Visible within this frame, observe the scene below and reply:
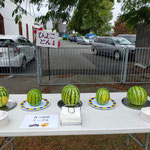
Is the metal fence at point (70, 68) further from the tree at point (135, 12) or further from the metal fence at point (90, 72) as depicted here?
the tree at point (135, 12)

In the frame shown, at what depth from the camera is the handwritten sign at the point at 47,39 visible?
4.97m

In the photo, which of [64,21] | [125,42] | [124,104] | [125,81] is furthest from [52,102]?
[125,42]

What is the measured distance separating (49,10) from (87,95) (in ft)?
13.4

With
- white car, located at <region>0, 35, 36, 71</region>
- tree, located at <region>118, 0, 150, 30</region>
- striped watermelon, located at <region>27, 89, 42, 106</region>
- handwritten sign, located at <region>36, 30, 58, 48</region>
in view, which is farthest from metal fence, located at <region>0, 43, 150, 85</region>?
striped watermelon, located at <region>27, 89, 42, 106</region>

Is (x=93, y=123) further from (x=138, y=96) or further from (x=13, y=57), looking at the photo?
(x=13, y=57)

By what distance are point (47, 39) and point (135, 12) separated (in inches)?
193

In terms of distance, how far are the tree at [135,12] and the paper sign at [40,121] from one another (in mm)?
7300

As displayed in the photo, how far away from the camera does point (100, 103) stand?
6.29 feet

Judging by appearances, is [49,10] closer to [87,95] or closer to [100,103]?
[87,95]

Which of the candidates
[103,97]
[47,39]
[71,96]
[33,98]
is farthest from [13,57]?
[103,97]

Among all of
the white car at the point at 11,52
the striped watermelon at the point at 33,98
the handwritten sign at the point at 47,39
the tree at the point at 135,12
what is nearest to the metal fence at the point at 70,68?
the white car at the point at 11,52

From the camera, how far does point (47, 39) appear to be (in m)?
5.01

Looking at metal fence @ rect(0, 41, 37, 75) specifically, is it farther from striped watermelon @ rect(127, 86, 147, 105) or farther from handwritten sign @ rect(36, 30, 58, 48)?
striped watermelon @ rect(127, 86, 147, 105)

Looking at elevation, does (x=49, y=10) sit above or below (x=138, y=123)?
above
